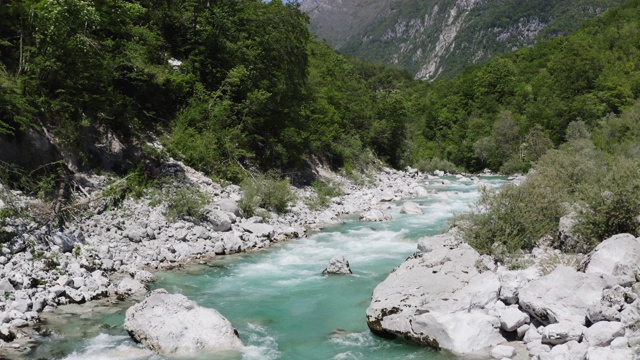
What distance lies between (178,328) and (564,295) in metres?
7.06

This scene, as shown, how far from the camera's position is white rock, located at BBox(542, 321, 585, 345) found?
7.80 metres

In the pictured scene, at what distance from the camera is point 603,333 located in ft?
24.5

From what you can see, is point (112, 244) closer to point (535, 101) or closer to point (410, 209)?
point (410, 209)

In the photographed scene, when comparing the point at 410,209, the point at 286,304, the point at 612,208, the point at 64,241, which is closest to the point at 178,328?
the point at 286,304

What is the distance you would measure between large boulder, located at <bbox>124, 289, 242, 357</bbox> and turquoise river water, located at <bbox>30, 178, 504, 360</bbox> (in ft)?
0.84

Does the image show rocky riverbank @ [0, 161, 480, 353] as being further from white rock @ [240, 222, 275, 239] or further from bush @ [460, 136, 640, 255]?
bush @ [460, 136, 640, 255]

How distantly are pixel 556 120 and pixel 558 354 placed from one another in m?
50.2

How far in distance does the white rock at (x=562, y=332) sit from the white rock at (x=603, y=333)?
168 millimetres

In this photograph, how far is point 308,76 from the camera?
33.8 meters

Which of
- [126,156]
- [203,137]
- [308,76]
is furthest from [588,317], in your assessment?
[308,76]

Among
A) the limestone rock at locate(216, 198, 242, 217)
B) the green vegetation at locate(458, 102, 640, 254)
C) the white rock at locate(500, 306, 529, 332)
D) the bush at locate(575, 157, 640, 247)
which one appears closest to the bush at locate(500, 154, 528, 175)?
the green vegetation at locate(458, 102, 640, 254)

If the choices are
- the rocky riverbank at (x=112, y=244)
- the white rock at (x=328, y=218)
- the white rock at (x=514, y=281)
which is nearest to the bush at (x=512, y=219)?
the white rock at (x=514, y=281)

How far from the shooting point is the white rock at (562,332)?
780 centimetres

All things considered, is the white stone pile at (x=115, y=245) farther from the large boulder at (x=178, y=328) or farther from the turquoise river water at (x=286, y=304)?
the large boulder at (x=178, y=328)
